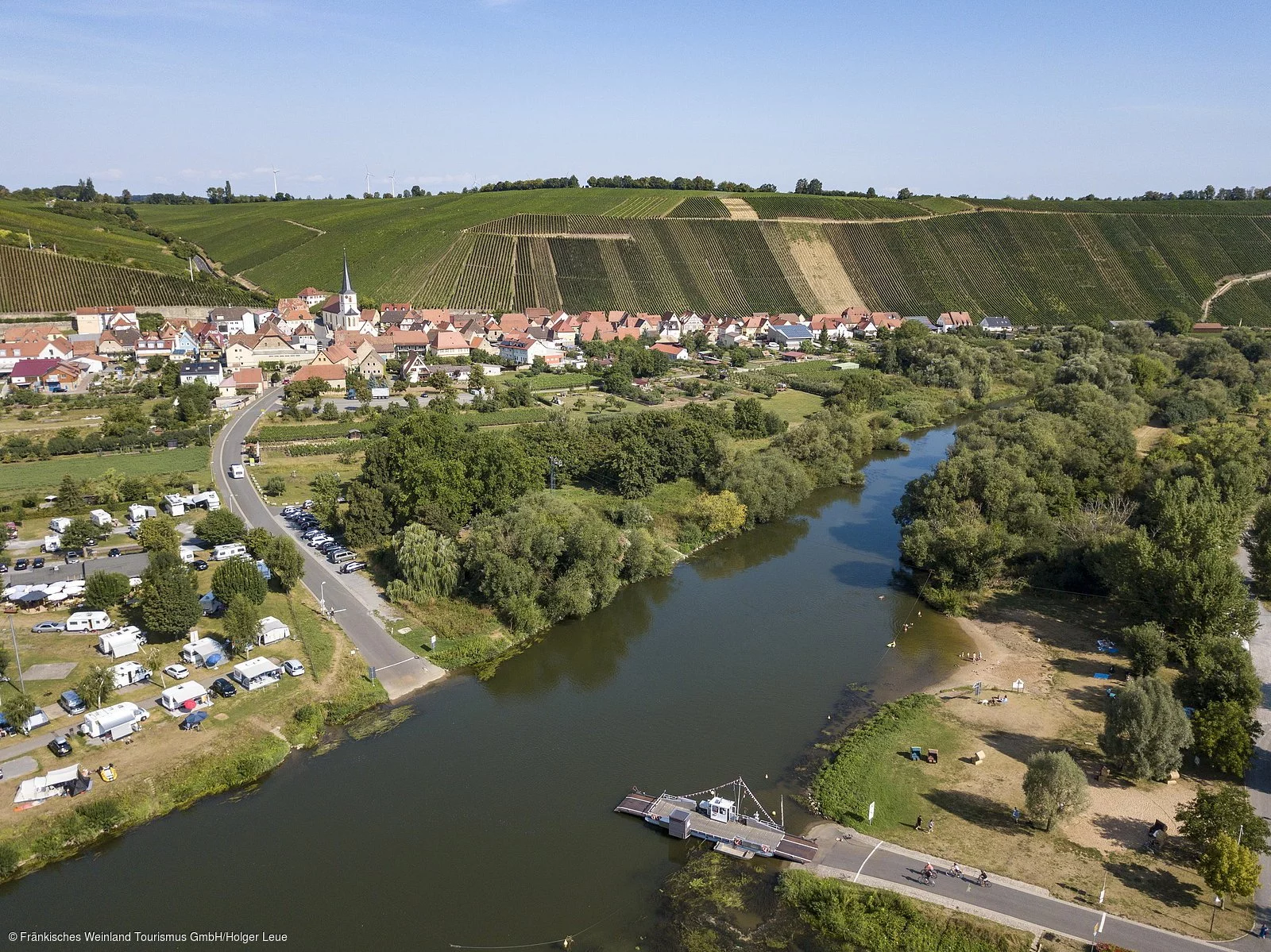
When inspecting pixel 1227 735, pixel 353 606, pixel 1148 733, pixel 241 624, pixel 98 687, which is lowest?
pixel 1227 735

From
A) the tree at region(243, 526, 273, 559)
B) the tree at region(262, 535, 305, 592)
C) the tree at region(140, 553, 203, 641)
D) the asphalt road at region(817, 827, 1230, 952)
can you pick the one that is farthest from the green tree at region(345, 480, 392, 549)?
the asphalt road at region(817, 827, 1230, 952)

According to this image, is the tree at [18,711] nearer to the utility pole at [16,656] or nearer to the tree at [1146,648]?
the utility pole at [16,656]

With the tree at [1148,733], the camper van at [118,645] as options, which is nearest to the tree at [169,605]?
the camper van at [118,645]

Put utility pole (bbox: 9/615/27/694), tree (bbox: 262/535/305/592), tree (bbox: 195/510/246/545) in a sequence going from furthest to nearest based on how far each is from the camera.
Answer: tree (bbox: 195/510/246/545) → tree (bbox: 262/535/305/592) → utility pole (bbox: 9/615/27/694)

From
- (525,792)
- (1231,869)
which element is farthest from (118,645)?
(1231,869)

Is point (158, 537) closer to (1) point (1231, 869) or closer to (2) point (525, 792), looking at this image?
(2) point (525, 792)

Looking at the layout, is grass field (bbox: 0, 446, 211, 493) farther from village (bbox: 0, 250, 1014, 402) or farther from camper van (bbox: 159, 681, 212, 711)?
camper van (bbox: 159, 681, 212, 711)
